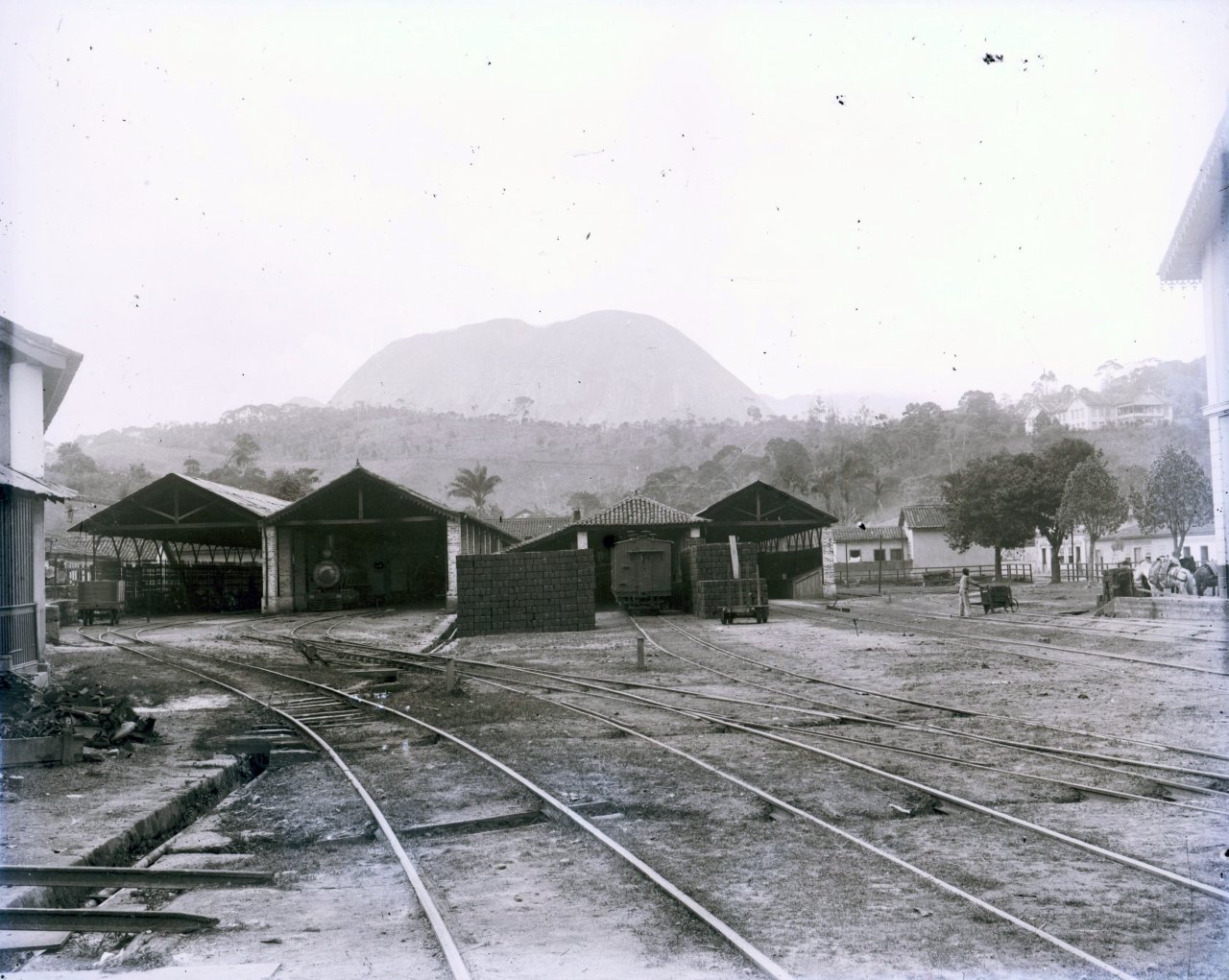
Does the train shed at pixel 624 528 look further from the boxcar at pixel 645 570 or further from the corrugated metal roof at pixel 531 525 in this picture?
the corrugated metal roof at pixel 531 525

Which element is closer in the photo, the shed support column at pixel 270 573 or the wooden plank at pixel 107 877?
the wooden plank at pixel 107 877

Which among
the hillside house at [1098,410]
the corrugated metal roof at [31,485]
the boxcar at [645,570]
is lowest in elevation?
the boxcar at [645,570]

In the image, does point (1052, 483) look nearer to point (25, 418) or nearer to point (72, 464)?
point (25, 418)

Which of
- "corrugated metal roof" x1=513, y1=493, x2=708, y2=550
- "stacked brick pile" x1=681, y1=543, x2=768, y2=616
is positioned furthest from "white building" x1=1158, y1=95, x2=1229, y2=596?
"corrugated metal roof" x1=513, y1=493, x2=708, y2=550

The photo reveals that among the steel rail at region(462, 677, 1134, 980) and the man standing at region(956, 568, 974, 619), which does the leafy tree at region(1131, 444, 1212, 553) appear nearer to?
the man standing at region(956, 568, 974, 619)

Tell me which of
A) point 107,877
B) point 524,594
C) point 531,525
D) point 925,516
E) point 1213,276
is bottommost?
point 107,877

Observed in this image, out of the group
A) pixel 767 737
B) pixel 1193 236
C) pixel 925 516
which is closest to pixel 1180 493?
pixel 1193 236

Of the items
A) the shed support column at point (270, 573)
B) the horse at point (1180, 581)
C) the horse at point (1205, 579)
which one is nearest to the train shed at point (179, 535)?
the shed support column at point (270, 573)
